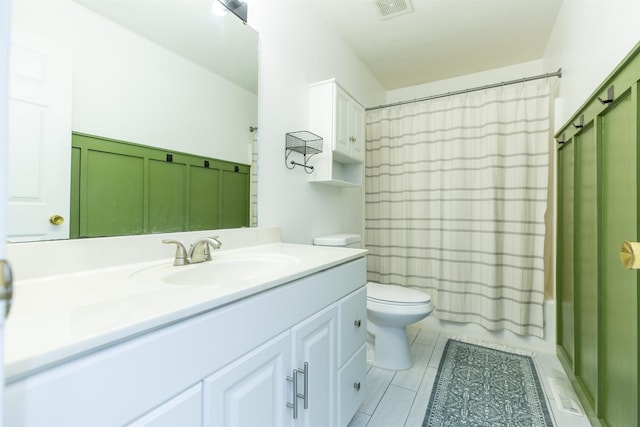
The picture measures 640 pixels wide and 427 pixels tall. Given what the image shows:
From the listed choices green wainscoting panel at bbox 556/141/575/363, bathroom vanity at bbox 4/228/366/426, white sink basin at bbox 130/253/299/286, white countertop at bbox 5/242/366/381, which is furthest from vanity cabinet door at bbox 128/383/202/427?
green wainscoting panel at bbox 556/141/575/363

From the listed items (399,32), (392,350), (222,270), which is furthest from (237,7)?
(392,350)

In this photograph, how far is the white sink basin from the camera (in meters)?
0.90

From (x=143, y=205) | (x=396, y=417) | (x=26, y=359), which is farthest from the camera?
(x=396, y=417)

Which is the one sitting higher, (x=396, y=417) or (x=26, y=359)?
(x=26, y=359)

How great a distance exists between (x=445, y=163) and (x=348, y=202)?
2.71 feet

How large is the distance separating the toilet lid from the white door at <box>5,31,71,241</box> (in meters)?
1.55

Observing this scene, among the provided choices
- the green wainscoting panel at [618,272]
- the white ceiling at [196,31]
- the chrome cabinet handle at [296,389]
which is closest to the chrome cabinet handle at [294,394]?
the chrome cabinet handle at [296,389]

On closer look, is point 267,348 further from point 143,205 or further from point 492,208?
point 492,208

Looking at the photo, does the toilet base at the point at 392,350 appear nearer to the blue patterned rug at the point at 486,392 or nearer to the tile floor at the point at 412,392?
the tile floor at the point at 412,392

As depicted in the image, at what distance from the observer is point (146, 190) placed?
1017 mm

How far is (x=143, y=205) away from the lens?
1008 millimetres

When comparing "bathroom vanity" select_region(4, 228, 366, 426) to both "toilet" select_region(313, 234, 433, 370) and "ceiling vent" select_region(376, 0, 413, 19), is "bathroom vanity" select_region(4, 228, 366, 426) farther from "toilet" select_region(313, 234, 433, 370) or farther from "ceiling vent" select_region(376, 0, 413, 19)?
"ceiling vent" select_region(376, 0, 413, 19)

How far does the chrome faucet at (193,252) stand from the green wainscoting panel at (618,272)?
4.34 feet

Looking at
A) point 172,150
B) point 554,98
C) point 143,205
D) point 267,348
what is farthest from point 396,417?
point 554,98
